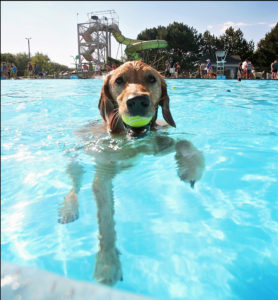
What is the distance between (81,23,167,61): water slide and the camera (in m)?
31.2

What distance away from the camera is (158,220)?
8.30 ft

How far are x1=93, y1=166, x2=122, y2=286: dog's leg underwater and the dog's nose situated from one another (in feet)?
2.56

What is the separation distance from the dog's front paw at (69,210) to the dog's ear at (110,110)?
1512mm

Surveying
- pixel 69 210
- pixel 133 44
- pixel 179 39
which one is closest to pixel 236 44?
pixel 179 39

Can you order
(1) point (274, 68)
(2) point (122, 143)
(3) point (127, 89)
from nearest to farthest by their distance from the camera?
1. (3) point (127, 89)
2. (2) point (122, 143)
3. (1) point (274, 68)

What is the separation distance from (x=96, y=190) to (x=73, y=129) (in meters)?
2.82

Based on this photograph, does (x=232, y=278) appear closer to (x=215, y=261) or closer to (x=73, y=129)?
(x=215, y=261)

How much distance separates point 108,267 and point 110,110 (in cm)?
271

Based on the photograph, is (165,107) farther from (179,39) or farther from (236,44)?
(236,44)

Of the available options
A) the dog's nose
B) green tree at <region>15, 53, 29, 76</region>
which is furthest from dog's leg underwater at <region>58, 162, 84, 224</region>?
green tree at <region>15, 53, 29, 76</region>

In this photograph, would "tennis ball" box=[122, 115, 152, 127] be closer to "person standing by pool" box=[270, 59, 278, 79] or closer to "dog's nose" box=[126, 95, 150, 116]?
"dog's nose" box=[126, 95, 150, 116]

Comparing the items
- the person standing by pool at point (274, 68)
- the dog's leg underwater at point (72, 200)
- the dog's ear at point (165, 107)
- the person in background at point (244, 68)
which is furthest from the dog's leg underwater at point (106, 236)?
the person in background at point (244, 68)

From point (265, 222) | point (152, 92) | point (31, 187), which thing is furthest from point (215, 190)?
point (31, 187)

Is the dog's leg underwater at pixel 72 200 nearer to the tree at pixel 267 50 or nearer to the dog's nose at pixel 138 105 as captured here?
the dog's nose at pixel 138 105
